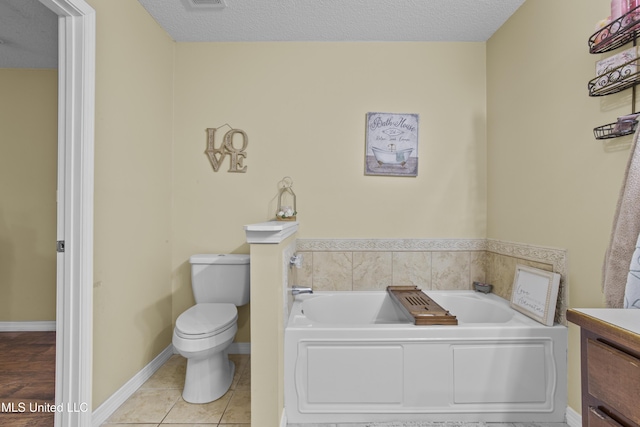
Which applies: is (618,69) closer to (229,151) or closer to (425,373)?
(425,373)

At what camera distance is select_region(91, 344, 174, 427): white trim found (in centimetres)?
170

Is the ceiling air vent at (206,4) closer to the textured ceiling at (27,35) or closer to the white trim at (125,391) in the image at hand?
the textured ceiling at (27,35)

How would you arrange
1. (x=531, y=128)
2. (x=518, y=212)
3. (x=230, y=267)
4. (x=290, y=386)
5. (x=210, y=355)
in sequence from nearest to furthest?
1. (x=290, y=386)
2. (x=210, y=355)
3. (x=531, y=128)
4. (x=518, y=212)
5. (x=230, y=267)

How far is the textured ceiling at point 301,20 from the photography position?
6.86 ft

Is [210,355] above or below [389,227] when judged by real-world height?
below

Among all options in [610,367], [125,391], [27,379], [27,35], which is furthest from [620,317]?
[27,35]

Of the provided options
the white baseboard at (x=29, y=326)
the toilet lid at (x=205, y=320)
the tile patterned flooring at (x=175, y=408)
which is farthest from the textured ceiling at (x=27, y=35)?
the tile patterned flooring at (x=175, y=408)

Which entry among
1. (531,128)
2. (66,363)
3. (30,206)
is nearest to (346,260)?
(531,128)

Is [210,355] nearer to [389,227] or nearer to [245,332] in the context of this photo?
[245,332]

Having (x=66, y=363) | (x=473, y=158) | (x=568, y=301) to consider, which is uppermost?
(x=473, y=158)

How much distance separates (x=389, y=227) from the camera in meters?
2.54

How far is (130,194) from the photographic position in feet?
6.56

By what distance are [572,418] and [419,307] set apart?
37.1 inches

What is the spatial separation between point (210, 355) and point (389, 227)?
157 centimetres
